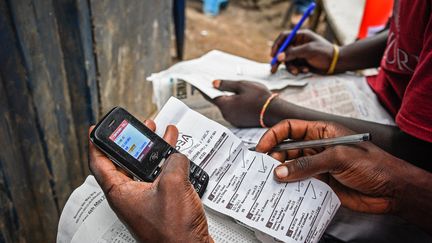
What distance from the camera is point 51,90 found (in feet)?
3.70

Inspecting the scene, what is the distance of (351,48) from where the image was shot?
1.28 meters

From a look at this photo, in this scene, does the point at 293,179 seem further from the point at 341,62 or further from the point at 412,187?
the point at 341,62

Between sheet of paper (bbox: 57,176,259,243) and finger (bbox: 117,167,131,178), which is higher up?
finger (bbox: 117,167,131,178)

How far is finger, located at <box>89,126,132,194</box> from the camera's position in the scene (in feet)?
2.16

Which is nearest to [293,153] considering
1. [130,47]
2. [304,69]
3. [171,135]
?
[171,135]

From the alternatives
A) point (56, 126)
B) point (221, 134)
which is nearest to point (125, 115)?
point (221, 134)

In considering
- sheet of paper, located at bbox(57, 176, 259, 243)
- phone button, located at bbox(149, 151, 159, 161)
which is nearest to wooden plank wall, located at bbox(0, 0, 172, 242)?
sheet of paper, located at bbox(57, 176, 259, 243)

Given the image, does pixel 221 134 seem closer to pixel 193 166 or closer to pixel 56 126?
pixel 193 166

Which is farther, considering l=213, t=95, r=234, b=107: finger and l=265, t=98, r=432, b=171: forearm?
l=213, t=95, r=234, b=107: finger

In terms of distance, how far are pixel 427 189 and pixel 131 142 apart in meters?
0.56

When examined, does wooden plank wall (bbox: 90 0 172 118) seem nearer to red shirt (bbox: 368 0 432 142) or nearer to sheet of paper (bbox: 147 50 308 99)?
sheet of paper (bbox: 147 50 308 99)

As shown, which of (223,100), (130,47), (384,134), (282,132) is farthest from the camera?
(130,47)

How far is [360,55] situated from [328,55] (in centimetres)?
10

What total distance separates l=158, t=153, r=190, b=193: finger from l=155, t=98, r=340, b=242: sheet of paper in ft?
0.42
